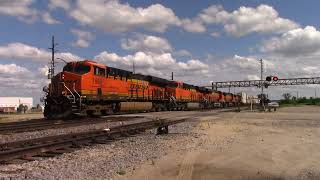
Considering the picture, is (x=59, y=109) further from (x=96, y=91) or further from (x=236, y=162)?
(x=236, y=162)

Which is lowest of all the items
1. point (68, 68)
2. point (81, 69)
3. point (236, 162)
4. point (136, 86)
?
point (236, 162)

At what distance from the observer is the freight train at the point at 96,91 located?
26.7 m

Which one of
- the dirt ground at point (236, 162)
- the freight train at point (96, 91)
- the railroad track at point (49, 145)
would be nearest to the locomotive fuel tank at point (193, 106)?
the freight train at point (96, 91)

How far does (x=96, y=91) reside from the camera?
2845 centimetres

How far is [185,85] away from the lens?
55781mm

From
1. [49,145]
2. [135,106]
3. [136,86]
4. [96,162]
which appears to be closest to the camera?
[96,162]

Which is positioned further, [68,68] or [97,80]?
[97,80]

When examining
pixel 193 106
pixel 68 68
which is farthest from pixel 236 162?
pixel 193 106

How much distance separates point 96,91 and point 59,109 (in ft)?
9.63

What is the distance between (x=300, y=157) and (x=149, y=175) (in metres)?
4.67

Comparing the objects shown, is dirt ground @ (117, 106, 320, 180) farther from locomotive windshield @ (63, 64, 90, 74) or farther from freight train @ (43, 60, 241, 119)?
locomotive windshield @ (63, 64, 90, 74)

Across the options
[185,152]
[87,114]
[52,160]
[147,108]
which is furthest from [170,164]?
[147,108]

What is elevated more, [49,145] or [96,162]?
[49,145]

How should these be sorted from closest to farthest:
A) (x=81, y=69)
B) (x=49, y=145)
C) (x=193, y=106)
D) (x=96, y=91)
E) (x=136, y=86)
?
1. (x=49, y=145)
2. (x=81, y=69)
3. (x=96, y=91)
4. (x=136, y=86)
5. (x=193, y=106)
